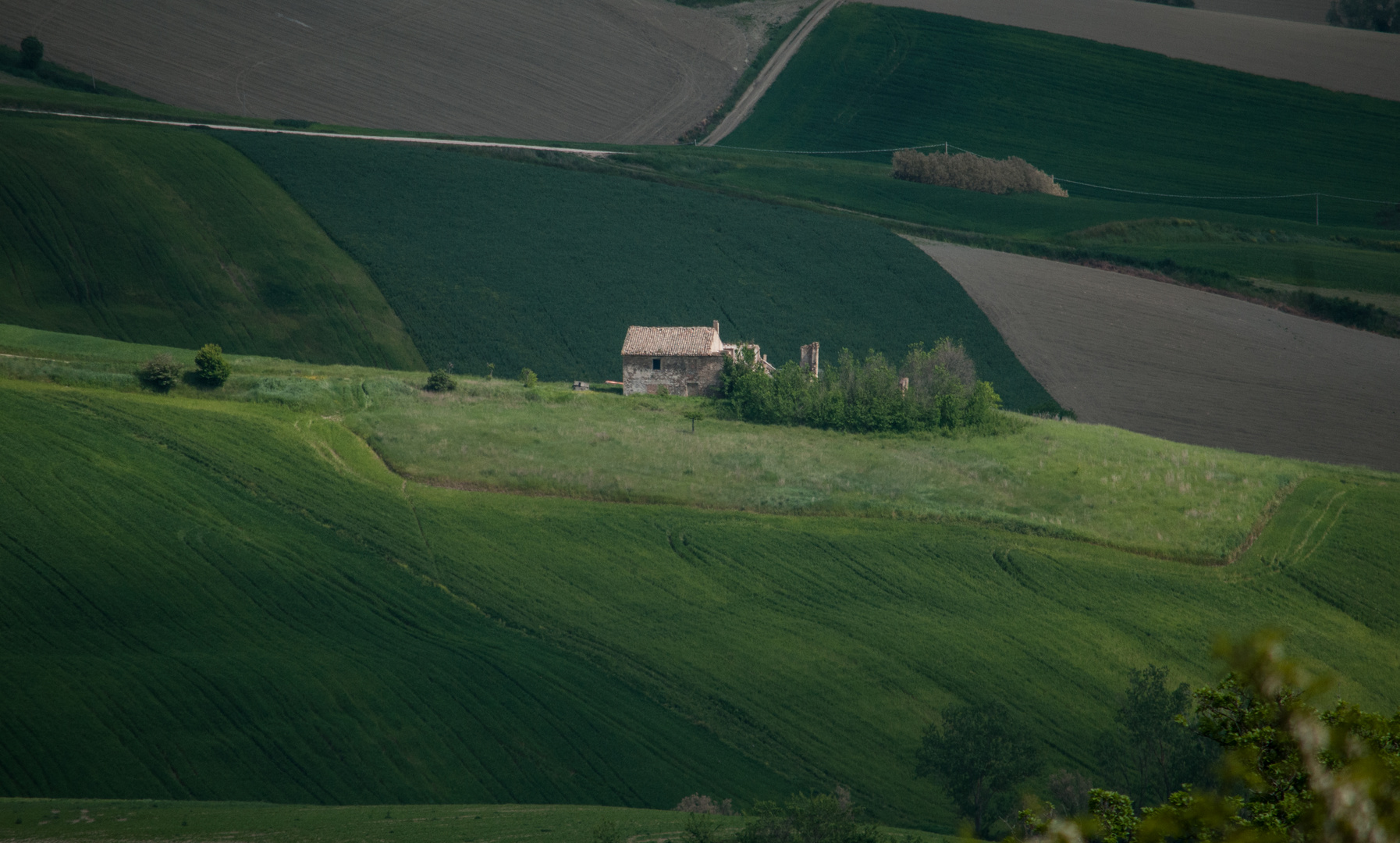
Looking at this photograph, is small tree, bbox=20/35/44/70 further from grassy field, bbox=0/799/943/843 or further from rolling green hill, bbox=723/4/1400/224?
grassy field, bbox=0/799/943/843

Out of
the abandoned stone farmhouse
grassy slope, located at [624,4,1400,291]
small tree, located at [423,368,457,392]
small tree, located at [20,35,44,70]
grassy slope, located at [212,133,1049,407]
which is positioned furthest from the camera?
small tree, located at [20,35,44,70]

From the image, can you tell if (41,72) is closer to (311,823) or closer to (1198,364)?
(311,823)

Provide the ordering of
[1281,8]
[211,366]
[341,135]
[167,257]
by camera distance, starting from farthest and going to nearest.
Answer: [1281,8] < [341,135] < [167,257] < [211,366]

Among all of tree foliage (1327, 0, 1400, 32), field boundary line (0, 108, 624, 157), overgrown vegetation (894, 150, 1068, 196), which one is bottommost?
field boundary line (0, 108, 624, 157)

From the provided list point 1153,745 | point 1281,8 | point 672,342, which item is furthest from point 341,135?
point 1281,8

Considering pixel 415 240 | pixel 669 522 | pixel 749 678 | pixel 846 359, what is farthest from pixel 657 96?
pixel 749 678

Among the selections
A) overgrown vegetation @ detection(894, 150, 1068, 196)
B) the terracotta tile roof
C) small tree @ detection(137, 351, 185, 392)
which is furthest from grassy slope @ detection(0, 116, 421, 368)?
overgrown vegetation @ detection(894, 150, 1068, 196)
